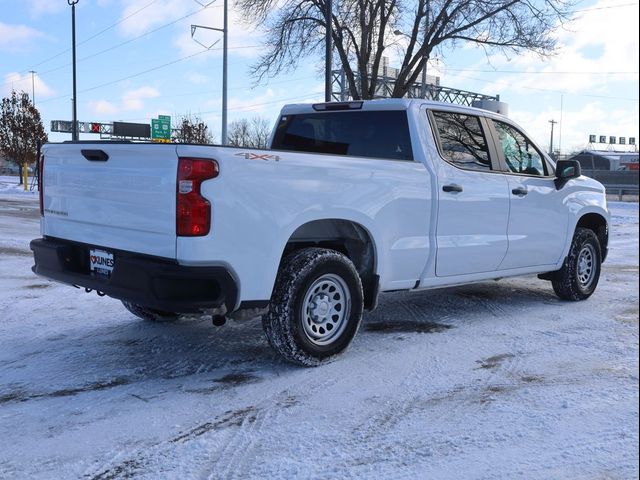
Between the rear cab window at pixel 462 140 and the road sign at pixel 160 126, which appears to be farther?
the road sign at pixel 160 126

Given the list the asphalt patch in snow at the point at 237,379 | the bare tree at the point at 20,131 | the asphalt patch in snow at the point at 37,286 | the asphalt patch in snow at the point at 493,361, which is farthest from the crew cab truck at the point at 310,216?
the bare tree at the point at 20,131

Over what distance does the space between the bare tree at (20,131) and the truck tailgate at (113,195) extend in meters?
34.0

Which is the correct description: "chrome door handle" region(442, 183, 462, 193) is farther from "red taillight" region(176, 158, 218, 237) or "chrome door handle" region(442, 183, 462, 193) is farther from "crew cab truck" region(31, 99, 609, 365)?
"red taillight" region(176, 158, 218, 237)

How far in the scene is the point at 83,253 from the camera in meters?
4.49

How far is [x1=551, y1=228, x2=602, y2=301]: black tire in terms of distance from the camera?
22.5 ft

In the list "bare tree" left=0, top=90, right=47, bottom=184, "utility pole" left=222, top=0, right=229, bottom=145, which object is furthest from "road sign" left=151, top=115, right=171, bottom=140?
"utility pole" left=222, top=0, right=229, bottom=145

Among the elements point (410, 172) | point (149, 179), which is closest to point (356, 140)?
point (410, 172)

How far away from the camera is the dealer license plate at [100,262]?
4.23m

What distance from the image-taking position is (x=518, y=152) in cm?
628

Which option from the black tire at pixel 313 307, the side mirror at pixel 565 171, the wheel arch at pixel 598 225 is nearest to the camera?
the black tire at pixel 313 307

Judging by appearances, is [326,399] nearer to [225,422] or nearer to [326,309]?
[225,422]

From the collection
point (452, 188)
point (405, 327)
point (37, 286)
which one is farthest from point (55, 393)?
point (37, 286)

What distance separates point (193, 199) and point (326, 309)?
141cm

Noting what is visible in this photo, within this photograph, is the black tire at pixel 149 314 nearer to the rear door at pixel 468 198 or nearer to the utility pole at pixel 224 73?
the rear door at pixel 468 198
